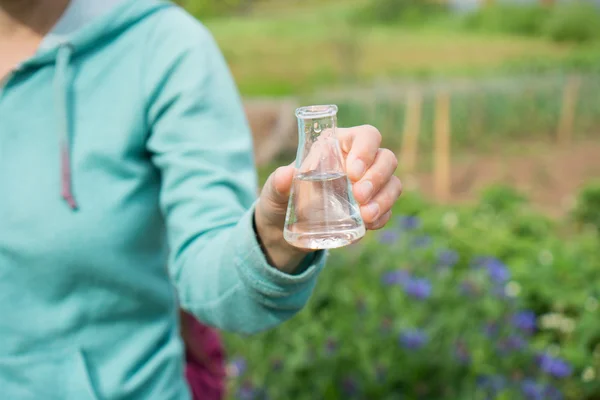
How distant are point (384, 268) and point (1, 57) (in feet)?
7.49

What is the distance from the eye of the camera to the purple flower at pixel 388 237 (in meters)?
3.52

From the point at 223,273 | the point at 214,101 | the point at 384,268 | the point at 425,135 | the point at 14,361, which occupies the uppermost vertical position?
the point at 214,101

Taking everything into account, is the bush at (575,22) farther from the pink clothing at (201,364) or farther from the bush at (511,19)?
the pink clothing at (201,364)

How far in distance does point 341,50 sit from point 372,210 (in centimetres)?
640

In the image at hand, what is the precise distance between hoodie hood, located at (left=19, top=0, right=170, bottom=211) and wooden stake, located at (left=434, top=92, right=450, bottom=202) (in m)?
5.04

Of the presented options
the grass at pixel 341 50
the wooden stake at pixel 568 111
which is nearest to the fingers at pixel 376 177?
the grass at pixel 341 50

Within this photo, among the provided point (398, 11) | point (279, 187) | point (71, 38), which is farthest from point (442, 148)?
point (279, 187)

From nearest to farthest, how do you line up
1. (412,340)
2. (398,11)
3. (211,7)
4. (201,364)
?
(201,364) → (412,340) → (211,7) → (398,11)

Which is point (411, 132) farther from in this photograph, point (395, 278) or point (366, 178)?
point (366, 178)

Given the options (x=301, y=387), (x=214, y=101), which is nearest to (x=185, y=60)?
(x=214, y=101)

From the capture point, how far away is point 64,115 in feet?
3.51

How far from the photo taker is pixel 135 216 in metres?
1.09

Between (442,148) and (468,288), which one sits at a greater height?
(468,288)

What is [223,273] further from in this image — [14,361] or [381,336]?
[381,336]
